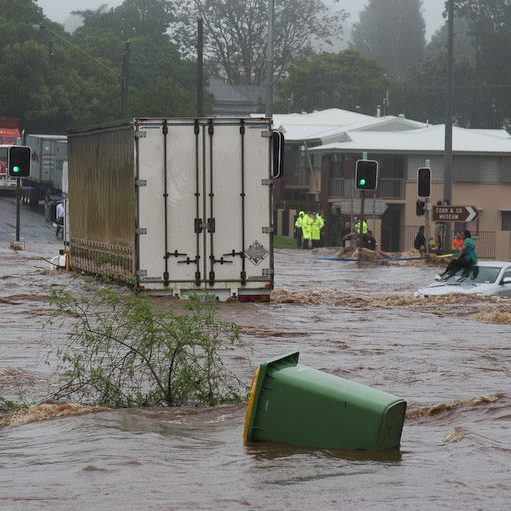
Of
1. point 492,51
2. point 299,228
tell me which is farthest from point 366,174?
point 492,51

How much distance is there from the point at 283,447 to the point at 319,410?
15.8 inches

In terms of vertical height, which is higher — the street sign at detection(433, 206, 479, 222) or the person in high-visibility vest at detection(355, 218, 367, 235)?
the street sign at detection(433, 206, 479, 222)

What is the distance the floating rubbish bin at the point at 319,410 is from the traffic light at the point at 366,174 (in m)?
32.1

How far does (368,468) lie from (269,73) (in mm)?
39402

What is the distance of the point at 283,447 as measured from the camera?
11594 millimetres

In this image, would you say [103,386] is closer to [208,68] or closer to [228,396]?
[228,396]

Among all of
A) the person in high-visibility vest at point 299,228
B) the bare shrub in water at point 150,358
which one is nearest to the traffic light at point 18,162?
the person in high-visibility vest at point 299,228

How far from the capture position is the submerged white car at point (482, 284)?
29055 mm

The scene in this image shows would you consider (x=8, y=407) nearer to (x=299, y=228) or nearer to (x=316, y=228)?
(x=316, y=228)

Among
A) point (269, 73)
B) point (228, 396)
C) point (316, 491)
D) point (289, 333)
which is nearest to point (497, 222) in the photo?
point (269, 73)

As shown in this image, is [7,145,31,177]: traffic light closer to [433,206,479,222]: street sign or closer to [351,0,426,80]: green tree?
[433,206,479,222]: street sign

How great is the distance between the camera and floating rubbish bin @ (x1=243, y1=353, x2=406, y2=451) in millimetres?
11359

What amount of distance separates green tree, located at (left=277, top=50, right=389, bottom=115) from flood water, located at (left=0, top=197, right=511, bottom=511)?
8824 centimetres

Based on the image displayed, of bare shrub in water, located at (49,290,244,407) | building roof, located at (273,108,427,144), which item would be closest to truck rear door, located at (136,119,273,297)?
bare shrub in water, located at (49,290,244,407)
